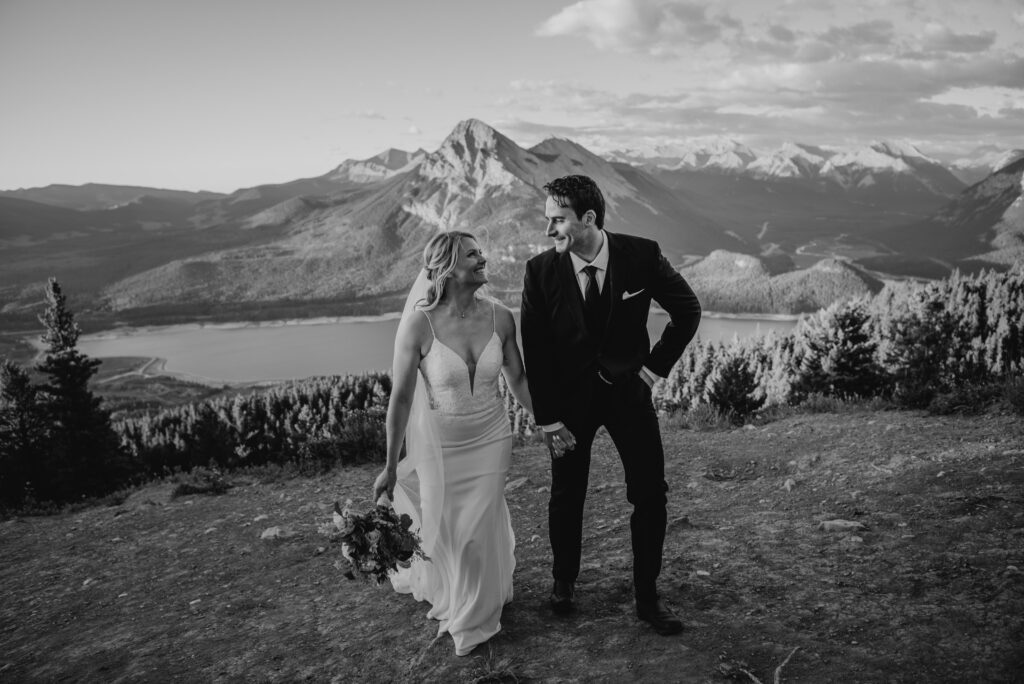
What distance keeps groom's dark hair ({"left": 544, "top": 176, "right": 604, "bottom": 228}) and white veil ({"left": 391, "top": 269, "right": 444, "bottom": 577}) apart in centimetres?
103

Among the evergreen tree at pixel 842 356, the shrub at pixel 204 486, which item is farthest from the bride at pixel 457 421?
the evergreen tree at pixel 842 356

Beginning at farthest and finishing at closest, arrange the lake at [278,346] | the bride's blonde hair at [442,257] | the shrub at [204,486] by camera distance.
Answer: the lake at [278,346] < the shrub at [204,486] < the bride's blonde hair at [442,257]

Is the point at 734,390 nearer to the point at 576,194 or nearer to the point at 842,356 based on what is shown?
the point at 842,356

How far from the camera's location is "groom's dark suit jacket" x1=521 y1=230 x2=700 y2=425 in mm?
3926

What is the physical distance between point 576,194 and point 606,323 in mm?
800

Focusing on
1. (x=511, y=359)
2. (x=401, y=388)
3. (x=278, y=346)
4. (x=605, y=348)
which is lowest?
(x=278, y=346)

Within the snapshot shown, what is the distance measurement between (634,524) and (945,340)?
15471mm

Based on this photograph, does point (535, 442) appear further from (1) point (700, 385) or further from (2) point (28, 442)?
(1) point (700, 385)

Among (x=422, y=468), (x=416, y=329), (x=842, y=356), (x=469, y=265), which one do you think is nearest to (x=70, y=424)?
(x=422, y=468)

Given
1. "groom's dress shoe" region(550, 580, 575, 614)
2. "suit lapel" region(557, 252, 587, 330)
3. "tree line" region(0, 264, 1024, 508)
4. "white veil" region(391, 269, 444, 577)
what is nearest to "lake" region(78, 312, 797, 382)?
"tree line" region(0, 264, 1024, 508)

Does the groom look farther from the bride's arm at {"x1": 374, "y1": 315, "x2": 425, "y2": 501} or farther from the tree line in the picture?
the tree line

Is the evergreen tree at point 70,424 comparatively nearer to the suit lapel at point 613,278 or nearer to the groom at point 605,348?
the groom at point 605,348

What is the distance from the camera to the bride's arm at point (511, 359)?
431cm

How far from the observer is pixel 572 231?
3.83 meters
